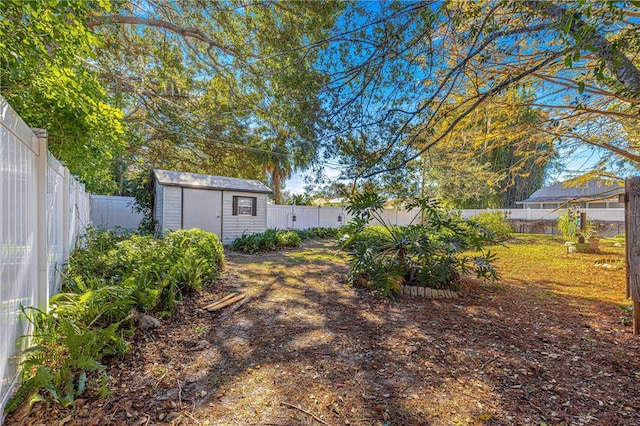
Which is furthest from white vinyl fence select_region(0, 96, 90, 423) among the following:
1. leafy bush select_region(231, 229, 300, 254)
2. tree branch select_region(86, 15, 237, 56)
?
leafy bush select_region(231, 229, 300, 254)

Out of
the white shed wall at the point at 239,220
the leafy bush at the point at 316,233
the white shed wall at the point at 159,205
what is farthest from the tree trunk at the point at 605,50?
the leafy bush at the point at 316,233

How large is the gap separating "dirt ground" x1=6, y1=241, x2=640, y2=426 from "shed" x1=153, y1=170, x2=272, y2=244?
280 inches

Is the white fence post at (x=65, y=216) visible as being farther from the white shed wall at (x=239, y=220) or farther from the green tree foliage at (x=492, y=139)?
the white shed wall at (x=239, y=220)

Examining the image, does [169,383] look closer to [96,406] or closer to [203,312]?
[96,406]

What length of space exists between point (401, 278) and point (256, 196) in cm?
906

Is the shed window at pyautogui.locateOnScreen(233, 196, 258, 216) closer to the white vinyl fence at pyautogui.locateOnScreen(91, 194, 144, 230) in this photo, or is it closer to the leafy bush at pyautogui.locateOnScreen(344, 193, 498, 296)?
the white vinyl fence at pyautogui.locateOnScreen(91, 194, 144, 230)

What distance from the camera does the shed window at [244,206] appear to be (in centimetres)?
1196

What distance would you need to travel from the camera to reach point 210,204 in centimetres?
1120

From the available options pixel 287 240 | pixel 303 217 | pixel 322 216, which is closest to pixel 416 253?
pixel 287 240

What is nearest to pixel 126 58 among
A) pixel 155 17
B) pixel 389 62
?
pixel 155 17

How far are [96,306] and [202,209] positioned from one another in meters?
8.42

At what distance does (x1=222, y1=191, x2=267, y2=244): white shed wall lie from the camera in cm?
1157

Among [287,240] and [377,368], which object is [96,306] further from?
[287,240]

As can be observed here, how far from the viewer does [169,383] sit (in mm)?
2316
